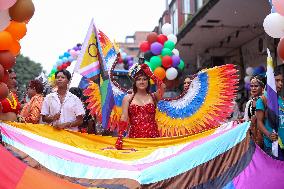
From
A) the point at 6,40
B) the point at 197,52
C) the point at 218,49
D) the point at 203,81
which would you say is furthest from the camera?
the point at 197,52

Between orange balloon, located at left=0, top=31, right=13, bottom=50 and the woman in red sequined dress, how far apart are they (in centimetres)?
156

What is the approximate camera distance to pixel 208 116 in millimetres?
6289

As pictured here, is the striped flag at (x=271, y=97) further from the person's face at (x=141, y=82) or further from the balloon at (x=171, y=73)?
the balloon at (x=171, y=73)

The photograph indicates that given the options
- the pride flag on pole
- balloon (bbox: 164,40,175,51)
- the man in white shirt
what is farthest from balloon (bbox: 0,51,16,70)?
balloon (bbox: 164,40,175,51)

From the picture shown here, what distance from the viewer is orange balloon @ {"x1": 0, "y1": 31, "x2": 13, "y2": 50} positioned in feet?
16.4

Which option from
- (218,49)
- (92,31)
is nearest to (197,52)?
(218,49)

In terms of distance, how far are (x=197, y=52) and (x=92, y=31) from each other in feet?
47.4

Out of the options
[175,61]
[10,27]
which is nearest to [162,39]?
[175,61]

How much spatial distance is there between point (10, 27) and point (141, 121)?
1.88m

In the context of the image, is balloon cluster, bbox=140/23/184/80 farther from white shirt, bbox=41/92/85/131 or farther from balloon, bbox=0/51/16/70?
balloon, bbox=0/51/16/70

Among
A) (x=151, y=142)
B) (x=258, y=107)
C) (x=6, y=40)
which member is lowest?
(x=151, y=142)

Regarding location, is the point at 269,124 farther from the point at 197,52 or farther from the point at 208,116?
the point at 197,52

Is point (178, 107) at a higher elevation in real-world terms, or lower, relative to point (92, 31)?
lower

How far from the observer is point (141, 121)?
5.97m
